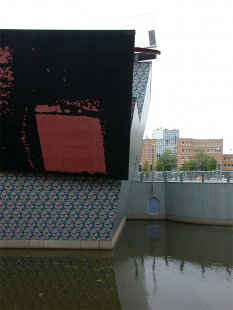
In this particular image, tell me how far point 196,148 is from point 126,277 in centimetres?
7470

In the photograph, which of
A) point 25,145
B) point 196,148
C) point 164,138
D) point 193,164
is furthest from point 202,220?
point 164,138

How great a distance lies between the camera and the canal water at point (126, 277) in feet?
27.7

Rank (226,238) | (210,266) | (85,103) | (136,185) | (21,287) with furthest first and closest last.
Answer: (136,185) < (226,238) < (85,103) < (210,266) < (21,287)

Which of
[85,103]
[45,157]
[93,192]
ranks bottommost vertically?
[93,192]

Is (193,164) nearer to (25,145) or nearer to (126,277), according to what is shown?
(25,145)

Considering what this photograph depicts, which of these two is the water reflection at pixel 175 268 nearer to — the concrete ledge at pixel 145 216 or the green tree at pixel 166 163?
the concrete ledge at pixel 145 216

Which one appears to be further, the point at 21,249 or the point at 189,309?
the point at 21,249

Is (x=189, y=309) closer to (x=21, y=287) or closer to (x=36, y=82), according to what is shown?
(x=21, y=287)

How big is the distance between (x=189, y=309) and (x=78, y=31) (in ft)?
29.5

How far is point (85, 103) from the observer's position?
42.7ft

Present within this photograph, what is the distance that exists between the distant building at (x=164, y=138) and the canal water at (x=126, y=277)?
8583cm

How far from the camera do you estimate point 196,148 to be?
273 ft

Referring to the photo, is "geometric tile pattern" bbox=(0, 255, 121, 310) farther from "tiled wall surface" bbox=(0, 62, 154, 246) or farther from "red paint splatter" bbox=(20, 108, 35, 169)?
"red paint splatter" bbox=(20, 108, 35, 169)

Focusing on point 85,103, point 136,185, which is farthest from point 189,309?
point 136,185
